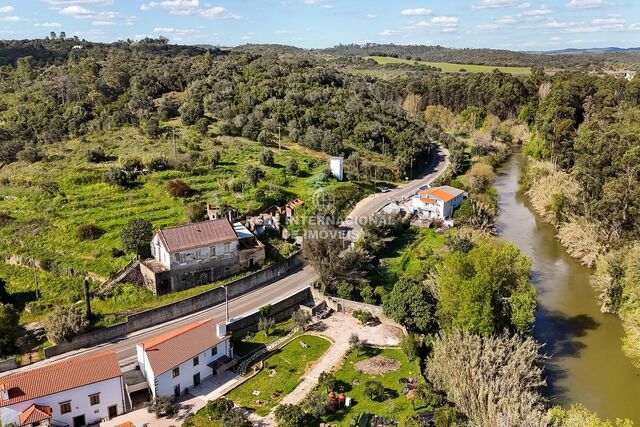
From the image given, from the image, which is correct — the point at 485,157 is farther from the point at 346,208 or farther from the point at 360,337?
the point at 360,337

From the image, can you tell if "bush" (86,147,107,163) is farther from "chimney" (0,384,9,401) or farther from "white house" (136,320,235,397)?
"chimney" (0,384,9,401)

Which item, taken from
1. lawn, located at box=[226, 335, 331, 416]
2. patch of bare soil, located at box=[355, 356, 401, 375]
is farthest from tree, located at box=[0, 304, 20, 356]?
patch of bare soil, located at box=[355, 356, 401, 375]

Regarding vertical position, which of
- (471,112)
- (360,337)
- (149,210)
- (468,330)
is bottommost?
(360,337)

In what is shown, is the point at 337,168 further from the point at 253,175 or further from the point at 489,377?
the point at 489,377

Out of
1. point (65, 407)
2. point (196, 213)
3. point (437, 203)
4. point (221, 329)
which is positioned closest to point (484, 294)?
point (221, 329)

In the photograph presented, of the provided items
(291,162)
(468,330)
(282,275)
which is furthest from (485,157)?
(468,330)
